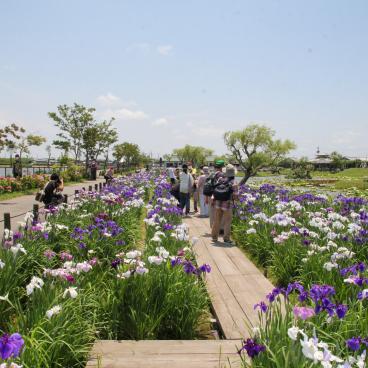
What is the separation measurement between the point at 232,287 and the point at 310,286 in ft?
3.49

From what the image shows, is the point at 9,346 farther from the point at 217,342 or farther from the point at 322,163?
the point at 322,163

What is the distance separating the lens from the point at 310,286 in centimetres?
459

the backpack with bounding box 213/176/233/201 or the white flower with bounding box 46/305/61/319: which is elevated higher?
the backpack with bounding box 213/176/233/201

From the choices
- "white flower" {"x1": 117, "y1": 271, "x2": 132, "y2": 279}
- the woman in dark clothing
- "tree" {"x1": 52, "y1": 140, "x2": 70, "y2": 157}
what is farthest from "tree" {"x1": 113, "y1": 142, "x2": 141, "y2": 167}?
"white flower" {"x1": 117, "y1": 271, "x2": 132, "y2": 279}

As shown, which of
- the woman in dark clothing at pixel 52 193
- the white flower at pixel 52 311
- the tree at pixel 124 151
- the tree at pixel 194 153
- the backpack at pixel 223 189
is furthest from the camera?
the tree at pixel 194 153

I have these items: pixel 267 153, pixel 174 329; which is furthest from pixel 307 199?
pixel 267 153

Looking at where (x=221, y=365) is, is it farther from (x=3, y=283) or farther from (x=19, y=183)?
(x=19, y=183)

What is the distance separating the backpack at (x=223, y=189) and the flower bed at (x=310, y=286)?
88 cm

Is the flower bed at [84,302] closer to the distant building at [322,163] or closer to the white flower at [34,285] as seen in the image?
the white flower at [34,285]

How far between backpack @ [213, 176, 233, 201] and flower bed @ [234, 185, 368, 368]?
88 cm

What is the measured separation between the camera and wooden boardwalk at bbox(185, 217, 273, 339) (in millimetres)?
3975

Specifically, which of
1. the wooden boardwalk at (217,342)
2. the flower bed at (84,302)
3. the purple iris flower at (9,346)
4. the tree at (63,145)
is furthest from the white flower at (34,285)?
the tree at (63,145)

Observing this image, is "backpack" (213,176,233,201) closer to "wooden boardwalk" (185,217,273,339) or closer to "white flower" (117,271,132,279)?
"wooden boardwalk" (185,217,273,339)

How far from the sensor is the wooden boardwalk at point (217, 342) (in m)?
3.02
